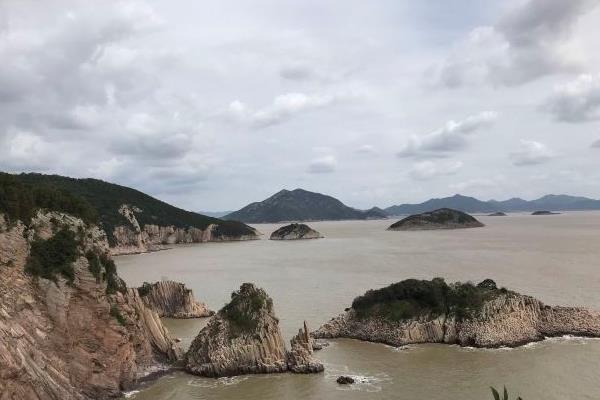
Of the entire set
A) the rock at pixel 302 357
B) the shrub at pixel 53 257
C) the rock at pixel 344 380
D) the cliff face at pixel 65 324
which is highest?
the shrub at pixel 53 257

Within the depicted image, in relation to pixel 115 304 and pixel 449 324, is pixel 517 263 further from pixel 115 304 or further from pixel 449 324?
pixel 115 304

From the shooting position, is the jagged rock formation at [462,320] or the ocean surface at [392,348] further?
the jagged rock formation at [462,320]

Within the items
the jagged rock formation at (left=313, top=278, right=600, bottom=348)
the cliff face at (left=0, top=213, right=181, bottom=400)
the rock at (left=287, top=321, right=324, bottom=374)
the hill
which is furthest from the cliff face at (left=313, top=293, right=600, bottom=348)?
the hill

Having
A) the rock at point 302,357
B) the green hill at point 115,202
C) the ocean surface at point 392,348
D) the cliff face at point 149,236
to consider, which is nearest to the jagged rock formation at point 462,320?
the ocean surface at point 392,348

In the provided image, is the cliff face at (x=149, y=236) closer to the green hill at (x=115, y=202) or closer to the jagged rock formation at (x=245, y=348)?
the green hill at (x=115, y=202)

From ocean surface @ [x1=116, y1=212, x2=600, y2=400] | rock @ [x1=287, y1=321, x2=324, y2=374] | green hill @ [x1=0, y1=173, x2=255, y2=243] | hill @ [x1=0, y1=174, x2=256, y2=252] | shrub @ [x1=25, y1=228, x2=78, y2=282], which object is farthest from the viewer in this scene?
hill @ [x1=0, y1=174, x2=256, y2=252]

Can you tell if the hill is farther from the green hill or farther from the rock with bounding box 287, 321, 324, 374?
the rock with bounding box 287, 321, 324, 374

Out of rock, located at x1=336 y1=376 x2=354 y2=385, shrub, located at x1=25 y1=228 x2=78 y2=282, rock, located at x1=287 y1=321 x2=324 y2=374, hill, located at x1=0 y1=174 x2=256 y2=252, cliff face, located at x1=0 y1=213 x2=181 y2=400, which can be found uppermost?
hill, located at x1=0 y1=174 x2=256 y2=252
